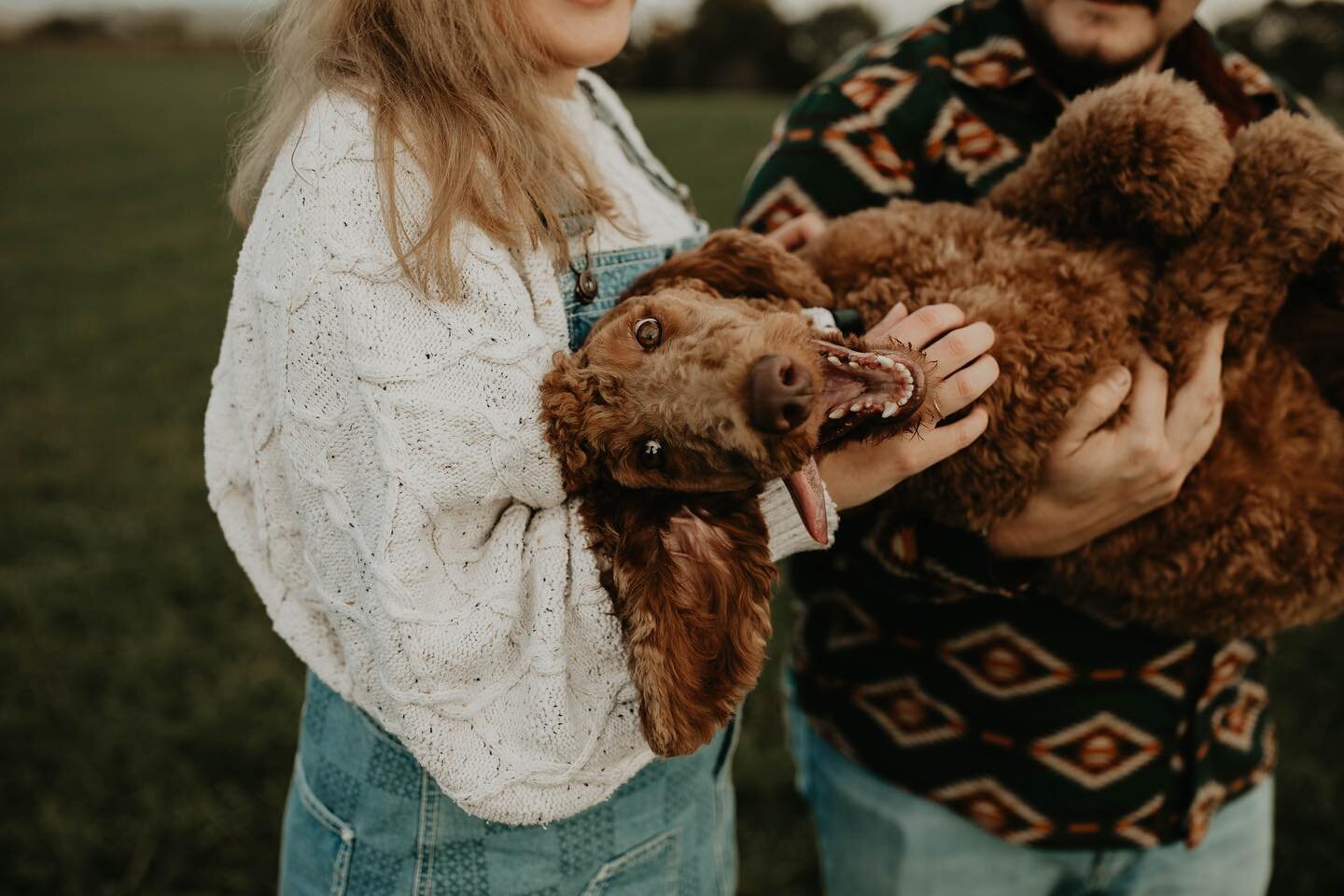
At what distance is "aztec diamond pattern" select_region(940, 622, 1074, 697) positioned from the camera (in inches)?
73.4

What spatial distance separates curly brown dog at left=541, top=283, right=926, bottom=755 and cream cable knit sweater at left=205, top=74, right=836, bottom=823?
0.09 m

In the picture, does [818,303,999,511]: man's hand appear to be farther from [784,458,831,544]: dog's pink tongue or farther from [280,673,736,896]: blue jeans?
[280,673,736,896]: blue jeans

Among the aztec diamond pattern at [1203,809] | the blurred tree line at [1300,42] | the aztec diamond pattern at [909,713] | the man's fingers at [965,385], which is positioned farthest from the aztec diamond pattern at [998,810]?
the blurred tree line at [1300,42]

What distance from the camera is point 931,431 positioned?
159cm

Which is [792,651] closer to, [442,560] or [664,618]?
[664,618]

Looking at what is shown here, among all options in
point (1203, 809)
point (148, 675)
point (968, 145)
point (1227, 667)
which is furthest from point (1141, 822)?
point (148, 675)

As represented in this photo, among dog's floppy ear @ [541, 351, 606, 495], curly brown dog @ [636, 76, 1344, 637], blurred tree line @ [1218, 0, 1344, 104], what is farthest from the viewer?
blurred tree line @ [1218, 0, 1344, 104]

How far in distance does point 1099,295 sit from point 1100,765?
0.89 meters

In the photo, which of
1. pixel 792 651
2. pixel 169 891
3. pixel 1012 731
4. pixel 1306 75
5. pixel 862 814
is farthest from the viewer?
pixel 1306 75

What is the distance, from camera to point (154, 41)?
49.7m

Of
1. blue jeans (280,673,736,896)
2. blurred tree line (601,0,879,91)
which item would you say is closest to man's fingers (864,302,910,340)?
blue jeans (280,673,736,896)

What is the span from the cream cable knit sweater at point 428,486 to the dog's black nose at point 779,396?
0.32 m

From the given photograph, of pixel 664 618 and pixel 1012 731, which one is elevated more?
pixel 664 618

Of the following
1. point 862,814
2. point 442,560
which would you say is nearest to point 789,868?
point 862,814
